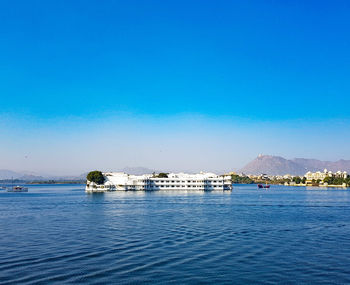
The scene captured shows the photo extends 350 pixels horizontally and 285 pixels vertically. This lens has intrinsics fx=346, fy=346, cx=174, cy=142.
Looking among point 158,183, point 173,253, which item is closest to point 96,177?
point 158,183

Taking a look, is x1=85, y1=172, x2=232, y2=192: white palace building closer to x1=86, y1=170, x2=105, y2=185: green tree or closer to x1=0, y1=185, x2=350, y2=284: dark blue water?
x1=86, y1=170, x2=105, y2=185: green tree

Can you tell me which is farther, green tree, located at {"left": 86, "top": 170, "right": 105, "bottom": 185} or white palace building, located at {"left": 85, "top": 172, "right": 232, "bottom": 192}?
white palace building, located at {"left": 85, "top": 172, "right": 232, "bottom": 192}

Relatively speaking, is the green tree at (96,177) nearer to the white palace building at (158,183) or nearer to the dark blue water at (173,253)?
the white palace building at (158,183)

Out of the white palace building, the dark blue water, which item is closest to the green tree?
the white palace building

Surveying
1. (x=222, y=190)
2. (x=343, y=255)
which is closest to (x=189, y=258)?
(x=343, y=255)

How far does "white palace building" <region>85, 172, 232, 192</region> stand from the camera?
123625mm

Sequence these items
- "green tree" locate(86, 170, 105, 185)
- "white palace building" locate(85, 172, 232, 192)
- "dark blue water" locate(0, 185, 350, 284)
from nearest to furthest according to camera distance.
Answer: "dark blue water" locate(0, 185, 350, 284)
"green tree" locate(86, 170, 105, 185)
"white palace building" locate(85, 172, 232, 192)

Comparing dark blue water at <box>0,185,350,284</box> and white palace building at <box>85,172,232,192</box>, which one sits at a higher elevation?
white palace building at <box>85,172,232,192</box>

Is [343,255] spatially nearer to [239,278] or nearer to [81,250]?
[239,278]

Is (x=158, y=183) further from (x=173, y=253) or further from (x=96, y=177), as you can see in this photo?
(x=173, y=253)

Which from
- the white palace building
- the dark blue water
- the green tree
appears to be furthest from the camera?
the white palace building

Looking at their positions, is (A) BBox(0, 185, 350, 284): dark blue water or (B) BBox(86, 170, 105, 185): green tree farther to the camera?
(B) BBox(86, 170, 105, 185): green tree

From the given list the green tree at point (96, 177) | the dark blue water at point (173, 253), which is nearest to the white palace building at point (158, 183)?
the green tree at point (96, 177)

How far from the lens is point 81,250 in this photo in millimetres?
23625
